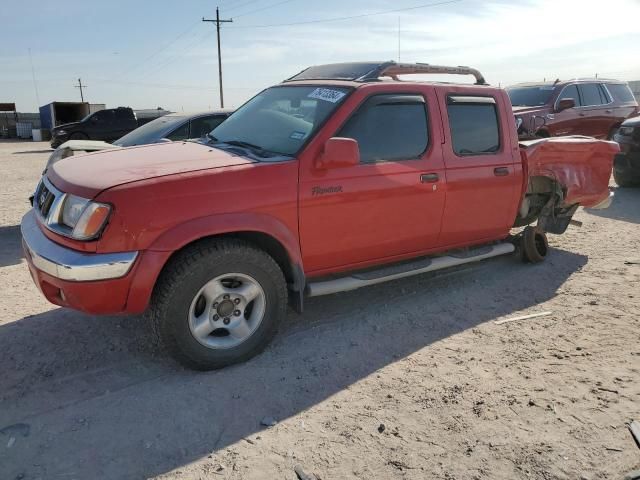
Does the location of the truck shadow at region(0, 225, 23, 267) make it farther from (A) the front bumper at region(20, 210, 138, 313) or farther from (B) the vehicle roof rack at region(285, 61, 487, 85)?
(B) the vehicle roof rack at region(285, 61, 487, 85)

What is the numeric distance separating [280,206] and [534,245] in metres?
3.24

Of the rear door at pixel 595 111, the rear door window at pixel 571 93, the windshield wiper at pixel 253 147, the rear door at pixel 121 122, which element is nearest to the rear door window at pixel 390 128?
the windshield wiper at pixel 253 147

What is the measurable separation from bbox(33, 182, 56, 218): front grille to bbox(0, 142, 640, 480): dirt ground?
0.96 m

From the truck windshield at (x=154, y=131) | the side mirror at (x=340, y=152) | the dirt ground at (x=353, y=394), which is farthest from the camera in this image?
the truck windshield at (x=154, y=131)

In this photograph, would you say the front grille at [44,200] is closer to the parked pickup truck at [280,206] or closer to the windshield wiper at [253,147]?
the parked pickup truck at [280,206]

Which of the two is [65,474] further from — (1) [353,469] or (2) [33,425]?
(1) [353,469]

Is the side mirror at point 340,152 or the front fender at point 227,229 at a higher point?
the side mirror at point 340,152

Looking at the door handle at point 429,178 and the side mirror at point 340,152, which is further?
the door handle at point 429,178

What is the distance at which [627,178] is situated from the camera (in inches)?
387

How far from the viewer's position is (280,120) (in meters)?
4.20

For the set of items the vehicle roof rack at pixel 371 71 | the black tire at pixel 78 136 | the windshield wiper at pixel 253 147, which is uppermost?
the vehicle roof rack at pixel 371 71

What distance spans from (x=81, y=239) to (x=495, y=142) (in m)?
3.62

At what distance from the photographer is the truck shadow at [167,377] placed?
2719mm

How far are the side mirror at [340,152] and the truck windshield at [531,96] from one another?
8.67 m
